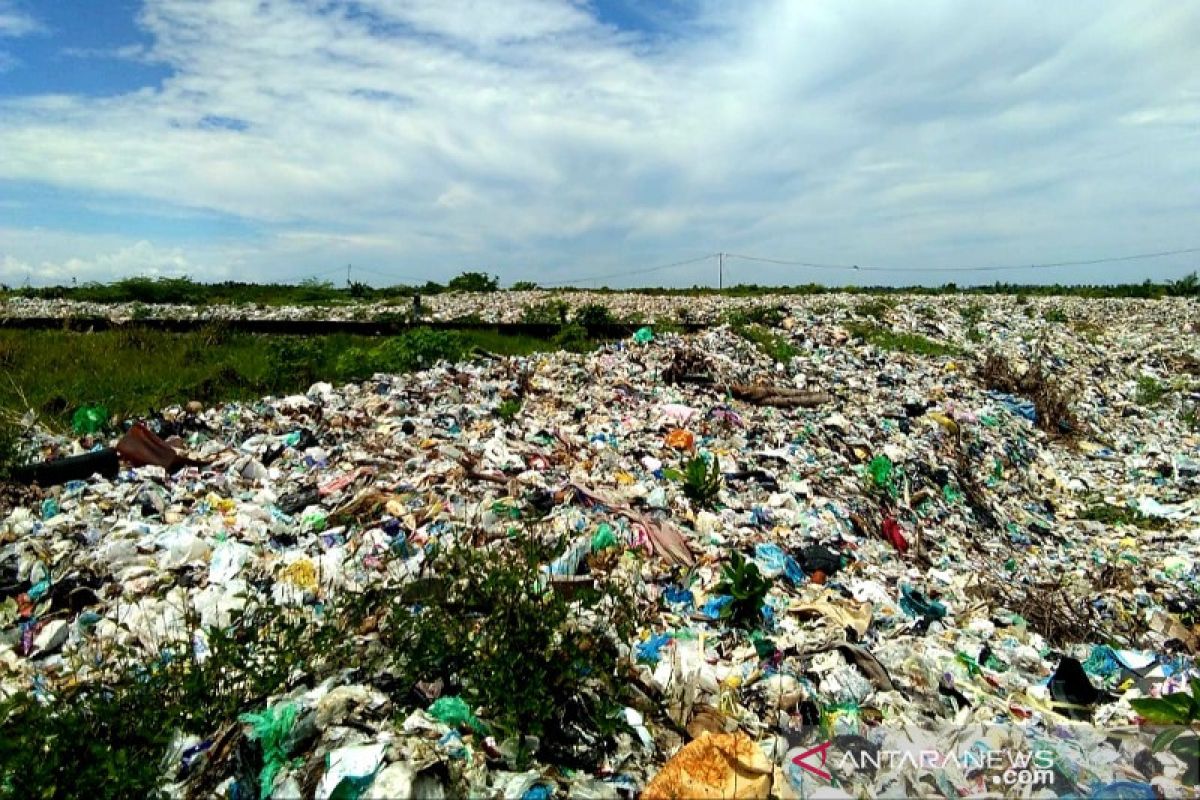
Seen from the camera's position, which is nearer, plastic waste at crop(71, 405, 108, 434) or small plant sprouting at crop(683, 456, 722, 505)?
small plant sprouting at crop(683, 456, 722, 505)

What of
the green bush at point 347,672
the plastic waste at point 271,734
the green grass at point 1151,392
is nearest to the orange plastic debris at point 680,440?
the green bush at point 347,672

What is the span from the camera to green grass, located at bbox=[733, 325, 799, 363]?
9180 mm

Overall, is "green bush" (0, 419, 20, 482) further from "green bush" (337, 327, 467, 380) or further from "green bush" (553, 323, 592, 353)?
"green bush" (553, 323, 592, 353)

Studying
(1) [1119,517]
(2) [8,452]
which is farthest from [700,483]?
(2) [8,452]

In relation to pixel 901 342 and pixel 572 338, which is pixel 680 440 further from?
pixel 901 342

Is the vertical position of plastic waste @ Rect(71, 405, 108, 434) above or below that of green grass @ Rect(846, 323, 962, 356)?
below

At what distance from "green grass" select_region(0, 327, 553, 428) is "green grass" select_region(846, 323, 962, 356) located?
16.0 feet

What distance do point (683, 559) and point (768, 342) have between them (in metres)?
6.36

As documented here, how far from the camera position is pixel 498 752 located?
2.30m

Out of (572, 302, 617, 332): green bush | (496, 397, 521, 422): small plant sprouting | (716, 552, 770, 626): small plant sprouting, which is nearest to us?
(716, 552, 770, 626): small plant sprouting

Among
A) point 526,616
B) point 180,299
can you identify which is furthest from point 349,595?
point 180,299

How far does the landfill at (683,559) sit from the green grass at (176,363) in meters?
0.62

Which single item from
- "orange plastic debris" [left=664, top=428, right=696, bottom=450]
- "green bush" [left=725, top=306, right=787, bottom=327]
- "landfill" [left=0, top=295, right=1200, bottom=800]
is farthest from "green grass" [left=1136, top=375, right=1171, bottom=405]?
"orange plastic debris" [left=664, top=428, right=696, bottom=450]

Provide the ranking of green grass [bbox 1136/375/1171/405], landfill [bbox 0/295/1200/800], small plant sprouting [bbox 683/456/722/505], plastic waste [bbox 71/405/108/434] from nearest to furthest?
1. landfill [bbox 0/295/1200/800]
2. small plant sprouting [bbox 683/456/722/505]
3. plastic waste [bbox 71/405/108/434]
4. green grass [bbox 1136/375/1171/405]
